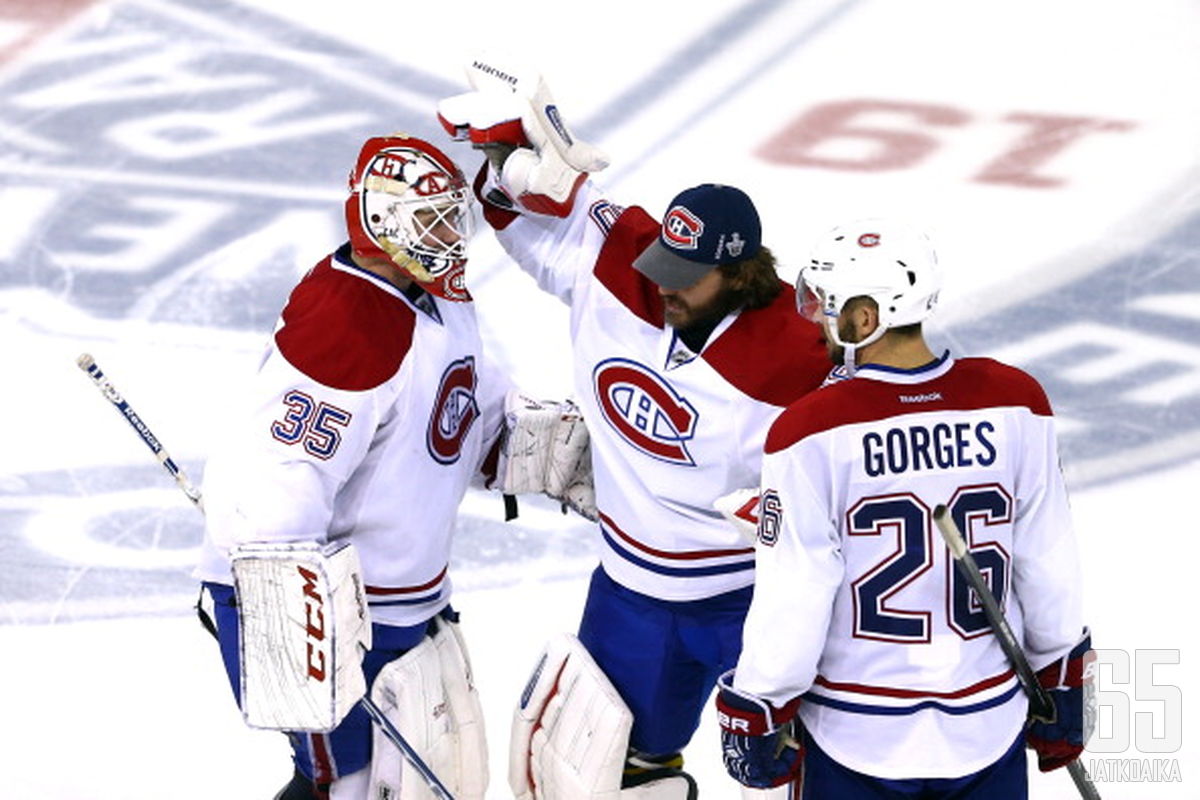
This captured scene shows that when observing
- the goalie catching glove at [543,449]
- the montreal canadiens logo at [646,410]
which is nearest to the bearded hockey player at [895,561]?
the montreal canadiens logo at [646,410]

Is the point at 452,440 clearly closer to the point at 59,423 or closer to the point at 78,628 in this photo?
the point at 78,628

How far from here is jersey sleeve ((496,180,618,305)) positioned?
3711 mm

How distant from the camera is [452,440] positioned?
3.55 metres

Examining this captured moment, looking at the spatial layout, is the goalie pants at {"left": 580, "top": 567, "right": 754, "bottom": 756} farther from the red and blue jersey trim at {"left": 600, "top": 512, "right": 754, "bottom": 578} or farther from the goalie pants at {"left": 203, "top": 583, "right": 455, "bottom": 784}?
the goalie pants at {"left": 203, "top": 583, "right": 455, "bottom": 784}

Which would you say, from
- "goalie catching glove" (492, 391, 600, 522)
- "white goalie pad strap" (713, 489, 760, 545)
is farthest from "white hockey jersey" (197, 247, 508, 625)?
"white goalie pad strap" (713, 489, 760, 545)

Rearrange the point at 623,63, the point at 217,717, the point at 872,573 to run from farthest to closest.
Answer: the point at 623,63 < the point at 217,717 < the point at 872,573

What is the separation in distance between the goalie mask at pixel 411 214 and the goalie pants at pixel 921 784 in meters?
1.01

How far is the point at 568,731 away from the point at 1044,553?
106 centimetres

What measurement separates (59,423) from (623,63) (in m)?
2.80

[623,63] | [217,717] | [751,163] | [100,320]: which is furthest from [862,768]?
[623,63]

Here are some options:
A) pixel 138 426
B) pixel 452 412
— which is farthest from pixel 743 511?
pixel 138 426

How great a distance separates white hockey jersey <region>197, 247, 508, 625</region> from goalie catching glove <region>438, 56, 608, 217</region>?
26cm

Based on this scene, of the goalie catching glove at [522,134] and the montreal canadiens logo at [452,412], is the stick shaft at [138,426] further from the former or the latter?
the goalie catching glove at [522,134]

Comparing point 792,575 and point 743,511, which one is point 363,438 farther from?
point 792,575
